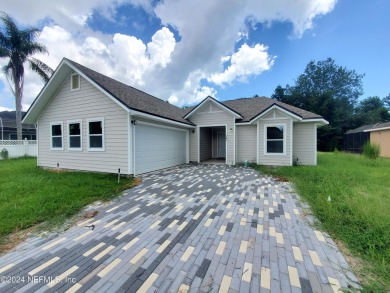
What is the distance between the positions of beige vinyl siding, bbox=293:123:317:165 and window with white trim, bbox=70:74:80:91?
12097 mm

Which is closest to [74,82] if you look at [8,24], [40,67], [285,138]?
[285,138]

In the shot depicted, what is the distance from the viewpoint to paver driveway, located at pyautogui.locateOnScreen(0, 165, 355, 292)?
2.04 meters

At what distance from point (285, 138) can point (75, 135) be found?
1116cm

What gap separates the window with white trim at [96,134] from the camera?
823cm

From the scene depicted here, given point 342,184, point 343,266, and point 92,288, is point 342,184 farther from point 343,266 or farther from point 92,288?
point 92,288

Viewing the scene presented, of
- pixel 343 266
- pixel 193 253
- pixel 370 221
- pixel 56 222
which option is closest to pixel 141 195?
pixel 56 222

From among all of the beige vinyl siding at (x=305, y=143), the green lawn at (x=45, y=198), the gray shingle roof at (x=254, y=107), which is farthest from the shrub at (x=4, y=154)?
the beige vinyl siding at (x=305, y=143)

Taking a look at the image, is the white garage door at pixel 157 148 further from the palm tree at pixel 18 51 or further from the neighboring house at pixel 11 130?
the neighboring house at pixel 11 130

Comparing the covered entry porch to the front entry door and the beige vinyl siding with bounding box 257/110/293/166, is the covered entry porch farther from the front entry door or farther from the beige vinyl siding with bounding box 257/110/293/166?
the beige vinyl siding with bounding box 257/110/293/166

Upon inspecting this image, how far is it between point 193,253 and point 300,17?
1326 cm

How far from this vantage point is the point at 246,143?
11414 millimetres

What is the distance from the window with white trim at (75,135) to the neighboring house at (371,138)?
2044 centimetres

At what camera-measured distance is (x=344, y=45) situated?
12094mm

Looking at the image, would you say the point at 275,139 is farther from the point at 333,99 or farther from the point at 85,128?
the point at 333,99
